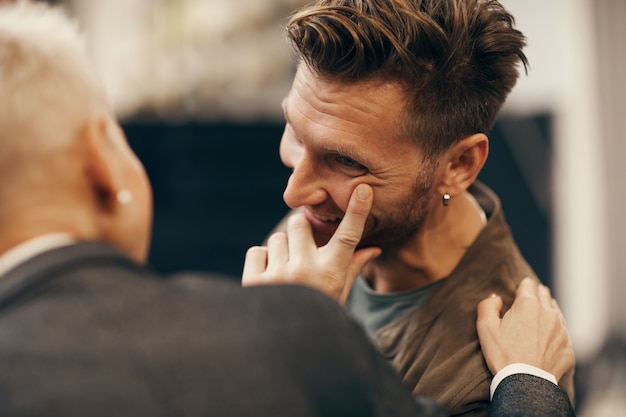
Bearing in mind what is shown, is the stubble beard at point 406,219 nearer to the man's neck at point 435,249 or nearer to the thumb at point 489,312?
the man's neck at point 435,249

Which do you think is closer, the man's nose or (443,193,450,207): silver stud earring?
the man's nose

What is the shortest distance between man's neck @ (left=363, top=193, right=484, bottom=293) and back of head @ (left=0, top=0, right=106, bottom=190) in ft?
3.15

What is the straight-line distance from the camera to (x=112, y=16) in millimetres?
5062

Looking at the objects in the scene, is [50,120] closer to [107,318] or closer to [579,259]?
[107,318]

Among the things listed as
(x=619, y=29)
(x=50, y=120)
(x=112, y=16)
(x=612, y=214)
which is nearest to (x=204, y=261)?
(x=112, y=16)

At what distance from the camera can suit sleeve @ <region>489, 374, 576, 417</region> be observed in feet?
4.44

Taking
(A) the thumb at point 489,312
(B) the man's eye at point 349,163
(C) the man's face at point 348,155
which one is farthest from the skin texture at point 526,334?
(B) the man's eye at point 349,163

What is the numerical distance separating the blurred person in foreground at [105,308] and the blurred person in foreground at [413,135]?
56 cm

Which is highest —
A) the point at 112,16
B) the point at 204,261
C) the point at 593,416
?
the point at 112,16

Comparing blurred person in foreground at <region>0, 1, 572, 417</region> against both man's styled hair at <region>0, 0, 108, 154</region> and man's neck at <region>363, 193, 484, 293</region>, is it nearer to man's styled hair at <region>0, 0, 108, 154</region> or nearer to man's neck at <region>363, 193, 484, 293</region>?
man's styled hair at <region>0, 0, 108, 154</region>

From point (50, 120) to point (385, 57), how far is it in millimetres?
771

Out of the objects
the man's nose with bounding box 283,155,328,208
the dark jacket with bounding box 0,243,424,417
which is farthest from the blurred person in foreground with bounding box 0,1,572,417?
the man's nose with bounding box 283,155,328,208

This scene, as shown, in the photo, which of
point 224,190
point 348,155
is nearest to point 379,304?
point 348,155

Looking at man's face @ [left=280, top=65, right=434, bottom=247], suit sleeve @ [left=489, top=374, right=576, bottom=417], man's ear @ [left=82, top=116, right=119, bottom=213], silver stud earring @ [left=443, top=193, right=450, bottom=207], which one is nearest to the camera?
man's ear @ [left=82, top=116, right=119, bottom=213]
